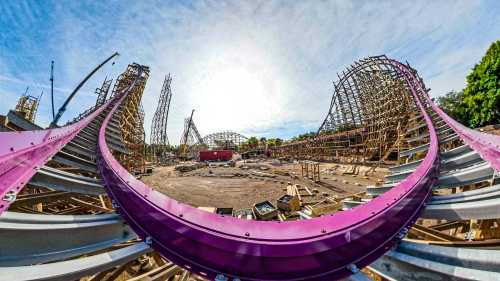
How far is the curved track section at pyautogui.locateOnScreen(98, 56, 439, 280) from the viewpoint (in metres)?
1.25

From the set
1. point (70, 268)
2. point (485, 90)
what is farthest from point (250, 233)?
point (485, 90)

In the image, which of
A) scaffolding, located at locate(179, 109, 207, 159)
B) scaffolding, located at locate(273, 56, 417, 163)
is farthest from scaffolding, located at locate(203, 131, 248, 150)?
scaffolding, located at locate(273, 56, 417, 163)

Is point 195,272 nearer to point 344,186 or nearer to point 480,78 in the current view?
point 344,186

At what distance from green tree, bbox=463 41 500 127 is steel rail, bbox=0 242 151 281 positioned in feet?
95.2

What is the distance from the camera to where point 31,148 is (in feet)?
6.63

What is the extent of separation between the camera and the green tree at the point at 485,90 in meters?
18.7

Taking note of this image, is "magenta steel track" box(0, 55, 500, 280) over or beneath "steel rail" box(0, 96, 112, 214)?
beneath

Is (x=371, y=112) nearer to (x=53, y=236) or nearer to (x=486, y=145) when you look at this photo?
(x=486, y=145)

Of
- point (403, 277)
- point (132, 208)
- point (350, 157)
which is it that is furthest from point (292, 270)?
point (350, 157)

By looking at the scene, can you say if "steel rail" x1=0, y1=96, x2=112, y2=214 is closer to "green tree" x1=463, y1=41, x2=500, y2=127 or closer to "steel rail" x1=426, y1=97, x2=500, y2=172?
"steel rail" x1=426, y1=97, x2=500, y2=172

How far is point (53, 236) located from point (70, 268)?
1.33ft

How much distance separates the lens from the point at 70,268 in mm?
1076

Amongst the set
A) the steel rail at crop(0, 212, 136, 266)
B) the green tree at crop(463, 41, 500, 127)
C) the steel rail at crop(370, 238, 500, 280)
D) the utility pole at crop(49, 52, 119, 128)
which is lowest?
the steel rail at crop(370, 238, 500, 280)

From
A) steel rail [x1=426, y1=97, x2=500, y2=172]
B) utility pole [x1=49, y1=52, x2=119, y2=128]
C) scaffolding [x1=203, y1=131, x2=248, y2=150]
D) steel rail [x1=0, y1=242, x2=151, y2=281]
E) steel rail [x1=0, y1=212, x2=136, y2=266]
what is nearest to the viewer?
steel rail [x1=0, y1=242, x2=151, y2=281]
